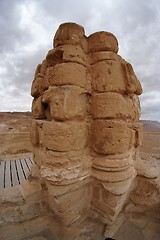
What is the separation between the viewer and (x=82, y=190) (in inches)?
Answer: 64.9

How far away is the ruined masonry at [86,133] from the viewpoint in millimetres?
1481

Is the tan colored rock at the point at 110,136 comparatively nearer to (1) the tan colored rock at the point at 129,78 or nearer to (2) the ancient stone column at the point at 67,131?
(2) the ancient stone column at the point at 67,131

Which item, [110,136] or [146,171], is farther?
[146,171]

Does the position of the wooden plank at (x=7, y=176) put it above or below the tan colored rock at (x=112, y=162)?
below

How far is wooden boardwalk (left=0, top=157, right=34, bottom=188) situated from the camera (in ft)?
10.8

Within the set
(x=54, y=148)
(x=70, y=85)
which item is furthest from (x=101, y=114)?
(x=54, y=148)

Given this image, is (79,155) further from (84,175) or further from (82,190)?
(82,190)

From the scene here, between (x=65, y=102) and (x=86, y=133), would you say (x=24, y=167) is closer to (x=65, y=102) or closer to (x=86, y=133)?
(x=86, y=133)

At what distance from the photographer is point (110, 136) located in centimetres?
156

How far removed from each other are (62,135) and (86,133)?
1.10 feet

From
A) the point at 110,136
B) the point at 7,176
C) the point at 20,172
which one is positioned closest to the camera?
the point at 110,136

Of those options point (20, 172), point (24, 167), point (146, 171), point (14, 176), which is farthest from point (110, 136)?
point (24, 167)

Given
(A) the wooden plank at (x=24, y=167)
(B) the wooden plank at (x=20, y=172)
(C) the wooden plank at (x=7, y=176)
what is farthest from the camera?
(A) the wooden plank at (x=24, y=167)

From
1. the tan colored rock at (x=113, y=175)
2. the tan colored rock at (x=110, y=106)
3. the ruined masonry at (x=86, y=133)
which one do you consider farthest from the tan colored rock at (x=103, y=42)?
the tan colored rock at (x=113, y=175)
